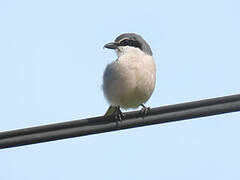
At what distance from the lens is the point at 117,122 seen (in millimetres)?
5160

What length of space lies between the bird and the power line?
188 cm

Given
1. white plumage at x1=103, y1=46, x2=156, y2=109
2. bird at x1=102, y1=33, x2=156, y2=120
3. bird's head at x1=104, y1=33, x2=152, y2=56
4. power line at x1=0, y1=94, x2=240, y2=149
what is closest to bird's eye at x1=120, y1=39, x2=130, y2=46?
bird's head at x1=104, y1=33, x2=152, y2=56

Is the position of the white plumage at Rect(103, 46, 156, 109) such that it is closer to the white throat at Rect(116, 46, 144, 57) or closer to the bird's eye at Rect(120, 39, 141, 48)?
the white throat at Rect(116, 46, 144, 57)

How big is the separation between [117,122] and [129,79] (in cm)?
206

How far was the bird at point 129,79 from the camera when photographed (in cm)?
720

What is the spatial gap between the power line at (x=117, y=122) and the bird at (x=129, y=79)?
73.9 inches

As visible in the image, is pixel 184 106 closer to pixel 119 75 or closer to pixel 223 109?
pixel 223 109

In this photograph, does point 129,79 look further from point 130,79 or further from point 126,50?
point 126,50

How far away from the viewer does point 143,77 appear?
7.26 meters

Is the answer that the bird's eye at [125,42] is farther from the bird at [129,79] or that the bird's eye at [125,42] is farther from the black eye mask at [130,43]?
the bird at [129,79]

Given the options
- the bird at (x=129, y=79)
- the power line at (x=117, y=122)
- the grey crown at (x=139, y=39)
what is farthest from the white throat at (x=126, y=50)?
the power line at (x=117, y=122)

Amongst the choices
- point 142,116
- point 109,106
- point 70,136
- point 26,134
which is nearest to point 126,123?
point 142,116

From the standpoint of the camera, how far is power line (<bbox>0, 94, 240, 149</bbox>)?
16.0ft

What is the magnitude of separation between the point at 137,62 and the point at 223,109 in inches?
102
